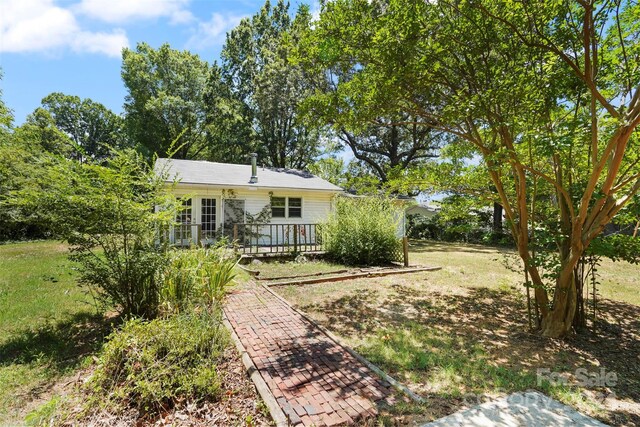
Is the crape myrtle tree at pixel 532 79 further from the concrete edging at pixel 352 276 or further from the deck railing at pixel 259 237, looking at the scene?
the deck railing at pixel 259 237

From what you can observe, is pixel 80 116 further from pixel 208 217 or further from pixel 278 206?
pixel 278 206

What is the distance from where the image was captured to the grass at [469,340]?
10.1 ft

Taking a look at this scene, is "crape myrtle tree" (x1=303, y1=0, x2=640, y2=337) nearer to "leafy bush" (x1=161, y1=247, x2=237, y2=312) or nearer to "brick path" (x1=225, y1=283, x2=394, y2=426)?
"brick path" (x1=225, y1=283, x2=394, y2=426)

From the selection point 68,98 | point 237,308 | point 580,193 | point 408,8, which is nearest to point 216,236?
point 237,308

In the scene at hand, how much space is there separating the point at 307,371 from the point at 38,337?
387 cm

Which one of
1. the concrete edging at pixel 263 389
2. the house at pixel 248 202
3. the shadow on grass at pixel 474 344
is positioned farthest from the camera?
the house at pixel 248 202

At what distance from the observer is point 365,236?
10141 mm

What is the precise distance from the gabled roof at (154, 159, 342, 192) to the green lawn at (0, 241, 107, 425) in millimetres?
6582

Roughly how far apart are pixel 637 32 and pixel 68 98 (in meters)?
50.3

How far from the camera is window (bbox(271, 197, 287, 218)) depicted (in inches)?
572

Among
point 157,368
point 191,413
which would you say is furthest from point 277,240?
point 191,413

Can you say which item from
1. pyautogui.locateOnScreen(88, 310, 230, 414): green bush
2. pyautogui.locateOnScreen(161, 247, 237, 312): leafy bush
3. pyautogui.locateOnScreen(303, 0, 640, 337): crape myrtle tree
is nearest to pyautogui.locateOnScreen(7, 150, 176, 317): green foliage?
pyautogui.locateOnScreen(161, 247, 237, 312): leafy bush

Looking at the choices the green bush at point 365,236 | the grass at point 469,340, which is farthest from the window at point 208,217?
the grass at point 469,340

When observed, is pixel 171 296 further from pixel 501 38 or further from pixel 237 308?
pixel 501 38
